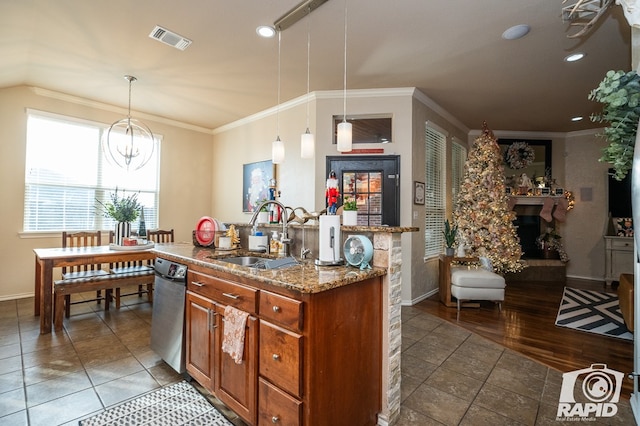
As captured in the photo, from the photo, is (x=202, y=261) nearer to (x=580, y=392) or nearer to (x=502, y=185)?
(x=580, y=392)

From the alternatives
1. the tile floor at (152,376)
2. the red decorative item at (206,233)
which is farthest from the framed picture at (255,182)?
the tile floor at (152,376)

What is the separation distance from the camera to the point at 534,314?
3.74 meters

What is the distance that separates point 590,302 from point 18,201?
819cm

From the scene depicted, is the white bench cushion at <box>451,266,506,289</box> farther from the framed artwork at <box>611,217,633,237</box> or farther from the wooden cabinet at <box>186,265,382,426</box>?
the framed artwork at <box>611,217,633,237</box>

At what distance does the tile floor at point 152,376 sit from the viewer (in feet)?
6.08

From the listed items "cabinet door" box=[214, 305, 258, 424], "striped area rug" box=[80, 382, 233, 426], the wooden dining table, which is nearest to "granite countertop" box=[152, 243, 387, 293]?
"cabinet door" box=[214, 305, 258, 424]

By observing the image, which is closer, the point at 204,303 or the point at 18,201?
the point at 204,303

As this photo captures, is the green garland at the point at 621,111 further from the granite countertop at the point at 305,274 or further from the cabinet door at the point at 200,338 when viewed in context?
the cabinet door at the point at 200,338

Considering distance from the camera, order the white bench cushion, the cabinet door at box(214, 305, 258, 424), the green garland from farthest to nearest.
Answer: the white bench cushion < the cabinet door at box(214, 305, 258, 424) < the green garland

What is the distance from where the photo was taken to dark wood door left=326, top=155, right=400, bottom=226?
4129 millimetres

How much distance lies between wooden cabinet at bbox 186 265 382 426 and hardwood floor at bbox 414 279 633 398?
193cm

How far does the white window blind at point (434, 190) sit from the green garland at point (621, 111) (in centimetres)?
310

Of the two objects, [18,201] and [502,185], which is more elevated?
[502,185]

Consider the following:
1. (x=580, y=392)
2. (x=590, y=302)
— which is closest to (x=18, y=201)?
(x=580, y=392)
